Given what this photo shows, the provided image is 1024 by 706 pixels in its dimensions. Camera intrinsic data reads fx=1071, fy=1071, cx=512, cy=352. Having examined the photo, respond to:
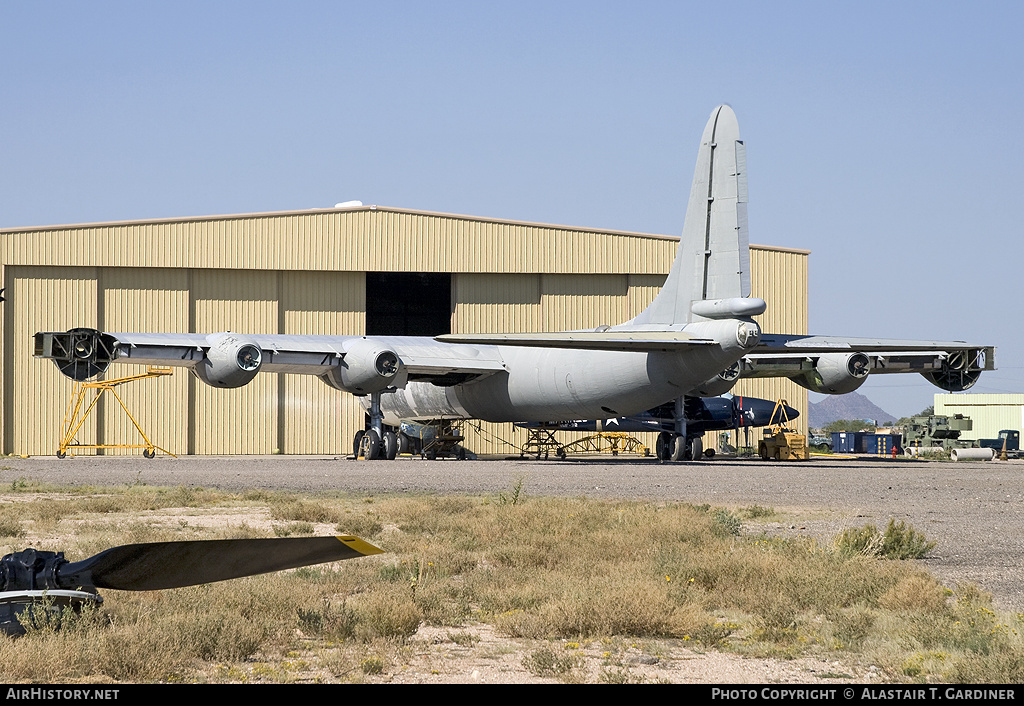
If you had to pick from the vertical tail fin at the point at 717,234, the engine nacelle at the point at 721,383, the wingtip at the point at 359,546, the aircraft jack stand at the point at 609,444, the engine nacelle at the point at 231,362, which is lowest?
the aircraft jack stand at the point at 609,444

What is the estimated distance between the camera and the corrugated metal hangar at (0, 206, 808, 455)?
4375 cm

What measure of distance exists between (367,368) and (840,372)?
14.2 meters

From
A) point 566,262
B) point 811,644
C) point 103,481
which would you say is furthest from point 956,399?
point 811,644

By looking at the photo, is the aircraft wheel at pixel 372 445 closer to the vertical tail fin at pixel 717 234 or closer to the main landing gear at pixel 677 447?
the main landing gear at pixel 677 447

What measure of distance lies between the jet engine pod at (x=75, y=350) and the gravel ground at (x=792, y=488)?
8.68ft

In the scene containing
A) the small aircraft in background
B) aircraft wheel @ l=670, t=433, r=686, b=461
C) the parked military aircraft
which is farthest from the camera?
the small aircraft in background

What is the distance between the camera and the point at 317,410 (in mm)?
46875

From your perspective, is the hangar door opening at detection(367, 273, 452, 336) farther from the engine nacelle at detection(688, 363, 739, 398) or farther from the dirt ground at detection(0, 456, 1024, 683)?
the dirt ground at detection(0, 456, 1024, 683)

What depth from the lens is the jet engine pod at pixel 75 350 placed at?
2809cm

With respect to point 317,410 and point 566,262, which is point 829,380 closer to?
point 566,262

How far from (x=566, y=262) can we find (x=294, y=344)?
18.0 m

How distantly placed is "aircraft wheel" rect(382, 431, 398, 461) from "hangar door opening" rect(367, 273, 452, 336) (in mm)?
22258

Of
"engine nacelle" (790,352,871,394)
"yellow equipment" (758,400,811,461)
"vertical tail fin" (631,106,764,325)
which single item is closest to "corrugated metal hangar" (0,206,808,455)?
"yellow equipment" (758,400,811,461)

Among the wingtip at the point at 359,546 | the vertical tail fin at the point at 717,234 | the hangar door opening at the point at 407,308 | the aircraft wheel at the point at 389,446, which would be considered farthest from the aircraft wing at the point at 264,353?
the wingtip at the point at 359,546
